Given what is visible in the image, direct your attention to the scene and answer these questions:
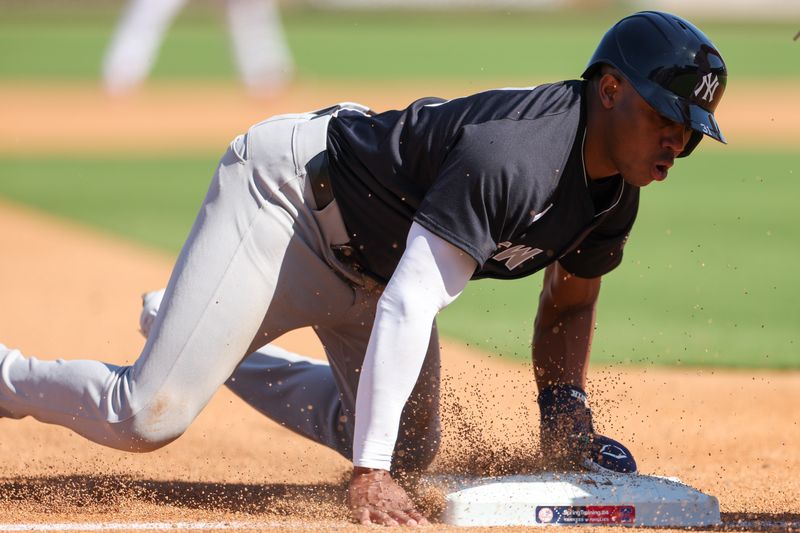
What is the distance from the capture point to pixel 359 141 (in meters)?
3.33

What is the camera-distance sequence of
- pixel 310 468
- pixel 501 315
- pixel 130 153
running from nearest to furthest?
1. pixel 310 468
2. pixel 501 315
3. pixel 130 153

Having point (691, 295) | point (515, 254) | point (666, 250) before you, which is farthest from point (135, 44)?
point (515, 254)

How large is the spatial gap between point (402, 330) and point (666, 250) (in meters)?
6.12

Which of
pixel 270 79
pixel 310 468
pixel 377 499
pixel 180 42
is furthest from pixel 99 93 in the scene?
pixel 377 499

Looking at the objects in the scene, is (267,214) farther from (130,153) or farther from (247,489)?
(130,153)

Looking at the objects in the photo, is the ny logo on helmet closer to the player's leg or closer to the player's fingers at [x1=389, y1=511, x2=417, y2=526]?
the player's leg

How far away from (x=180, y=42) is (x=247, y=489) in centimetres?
2597

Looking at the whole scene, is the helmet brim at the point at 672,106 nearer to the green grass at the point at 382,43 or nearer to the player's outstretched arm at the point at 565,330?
the player's outstretched arm at the point at 565,330

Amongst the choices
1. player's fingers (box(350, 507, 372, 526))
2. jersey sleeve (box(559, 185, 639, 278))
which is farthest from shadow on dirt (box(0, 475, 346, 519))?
jersey sleeve (box(559, 185, 639, 278))

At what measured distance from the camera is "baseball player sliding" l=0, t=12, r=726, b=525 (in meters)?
3.01

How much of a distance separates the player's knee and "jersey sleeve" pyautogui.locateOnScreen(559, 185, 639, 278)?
1.27 m

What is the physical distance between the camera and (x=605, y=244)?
11.8 feet

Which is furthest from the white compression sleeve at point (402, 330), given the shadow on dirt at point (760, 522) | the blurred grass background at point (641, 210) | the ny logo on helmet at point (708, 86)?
the blurred grass background at point (641, 210)

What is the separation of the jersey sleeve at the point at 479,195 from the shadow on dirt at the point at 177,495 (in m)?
0.95
